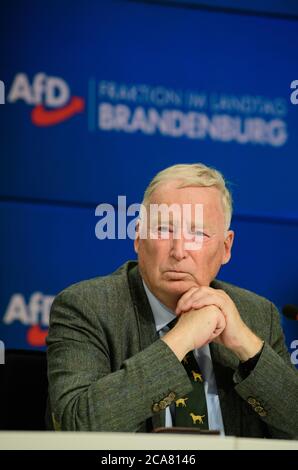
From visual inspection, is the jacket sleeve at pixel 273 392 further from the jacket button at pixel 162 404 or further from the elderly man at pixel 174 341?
the jacket button at pixel 162 404

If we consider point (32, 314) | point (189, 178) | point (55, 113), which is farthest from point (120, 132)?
point (189, 178)

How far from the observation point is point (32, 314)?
3.63 meters

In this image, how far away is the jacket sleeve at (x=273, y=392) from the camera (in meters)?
2.47

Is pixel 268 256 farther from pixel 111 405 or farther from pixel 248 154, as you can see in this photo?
pixel 111 405

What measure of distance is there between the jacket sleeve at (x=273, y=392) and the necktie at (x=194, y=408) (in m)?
0.12

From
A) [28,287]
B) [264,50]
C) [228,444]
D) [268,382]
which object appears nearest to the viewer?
[228,444]

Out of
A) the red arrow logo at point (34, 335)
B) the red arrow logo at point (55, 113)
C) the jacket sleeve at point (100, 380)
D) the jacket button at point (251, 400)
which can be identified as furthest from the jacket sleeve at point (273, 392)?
the red arrow logo at point (55, 113)

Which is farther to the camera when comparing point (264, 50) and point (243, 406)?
point (264, 50)

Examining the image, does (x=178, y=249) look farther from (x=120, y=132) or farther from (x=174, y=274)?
(x=120, y=132)

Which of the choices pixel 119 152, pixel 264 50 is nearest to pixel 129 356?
pixel 119 152

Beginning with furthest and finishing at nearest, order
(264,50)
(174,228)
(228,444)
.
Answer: (264,50)
(174,228)
(228,444)

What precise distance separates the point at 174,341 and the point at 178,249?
352mm

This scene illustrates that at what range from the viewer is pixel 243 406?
102 inches

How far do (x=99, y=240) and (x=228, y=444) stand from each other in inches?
92.5
